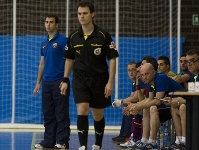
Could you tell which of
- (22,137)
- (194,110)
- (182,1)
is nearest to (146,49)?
(182,1)

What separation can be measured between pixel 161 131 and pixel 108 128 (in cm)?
487

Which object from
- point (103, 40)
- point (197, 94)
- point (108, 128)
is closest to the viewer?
point (197, 94)

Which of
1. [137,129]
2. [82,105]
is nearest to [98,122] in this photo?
[82,105]

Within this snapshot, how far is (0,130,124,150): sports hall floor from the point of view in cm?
1034

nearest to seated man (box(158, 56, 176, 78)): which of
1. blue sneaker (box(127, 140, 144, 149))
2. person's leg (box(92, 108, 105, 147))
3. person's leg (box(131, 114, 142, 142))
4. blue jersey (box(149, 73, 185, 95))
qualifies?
person's leg (box(131, 114, 142, 142))

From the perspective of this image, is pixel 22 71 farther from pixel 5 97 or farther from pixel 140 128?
pixel 140 128

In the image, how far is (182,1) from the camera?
15.9m

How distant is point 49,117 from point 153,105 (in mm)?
1779

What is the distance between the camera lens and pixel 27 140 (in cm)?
1165

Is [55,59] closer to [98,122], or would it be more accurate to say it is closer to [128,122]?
[98,122]

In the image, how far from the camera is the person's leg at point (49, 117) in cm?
1019

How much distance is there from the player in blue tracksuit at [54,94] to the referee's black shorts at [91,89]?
1.43 meters

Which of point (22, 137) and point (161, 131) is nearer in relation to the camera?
point (161, 131)

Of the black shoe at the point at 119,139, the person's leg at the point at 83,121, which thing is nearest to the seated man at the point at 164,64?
the black shoe at the point at 119,139
